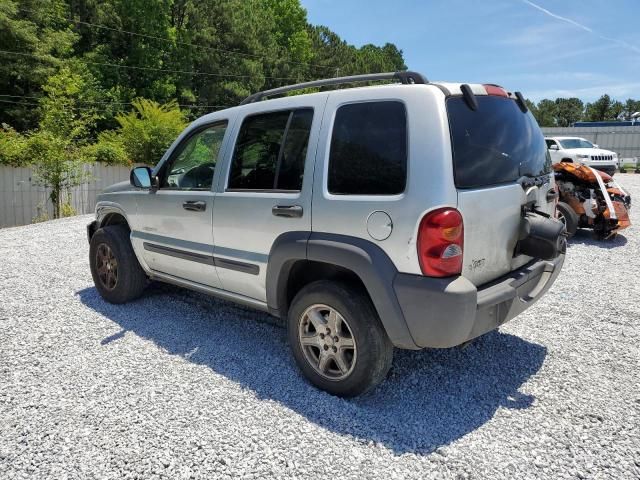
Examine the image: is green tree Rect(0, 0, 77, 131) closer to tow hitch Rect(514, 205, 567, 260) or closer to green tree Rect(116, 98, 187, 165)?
green tree Rect(116, 98, 187, 165)

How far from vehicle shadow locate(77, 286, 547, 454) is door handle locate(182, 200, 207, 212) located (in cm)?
112

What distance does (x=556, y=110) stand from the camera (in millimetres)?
105812

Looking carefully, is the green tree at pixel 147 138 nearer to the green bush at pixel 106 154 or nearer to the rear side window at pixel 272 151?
the green bush at pixel 106 154

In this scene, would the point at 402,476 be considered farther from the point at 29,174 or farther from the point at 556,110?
the point at 556,110

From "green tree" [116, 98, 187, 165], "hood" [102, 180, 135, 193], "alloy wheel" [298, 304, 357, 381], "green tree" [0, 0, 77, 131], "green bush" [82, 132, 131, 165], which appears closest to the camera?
"alloy wheel" [298, 304, 357, 381]

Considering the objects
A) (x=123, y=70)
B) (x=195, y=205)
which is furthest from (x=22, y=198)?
(x=123, y=70)

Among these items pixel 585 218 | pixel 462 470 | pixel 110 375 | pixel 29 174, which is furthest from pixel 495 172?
pixel 29 174

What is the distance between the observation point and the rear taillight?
95.5 inches

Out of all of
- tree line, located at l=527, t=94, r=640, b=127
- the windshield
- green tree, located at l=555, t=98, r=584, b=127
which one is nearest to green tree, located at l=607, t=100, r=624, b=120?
tree line, located at l=527, t=94, r=640, b=127

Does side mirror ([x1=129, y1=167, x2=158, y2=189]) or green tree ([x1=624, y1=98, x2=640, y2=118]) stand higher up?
green tree ([x1=624, y1=98, x2=640, y2=118])

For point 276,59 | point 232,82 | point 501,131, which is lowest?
point 501,131

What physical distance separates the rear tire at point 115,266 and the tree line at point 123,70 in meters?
10.2

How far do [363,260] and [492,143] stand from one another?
111cm

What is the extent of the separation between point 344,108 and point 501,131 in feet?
3.35
